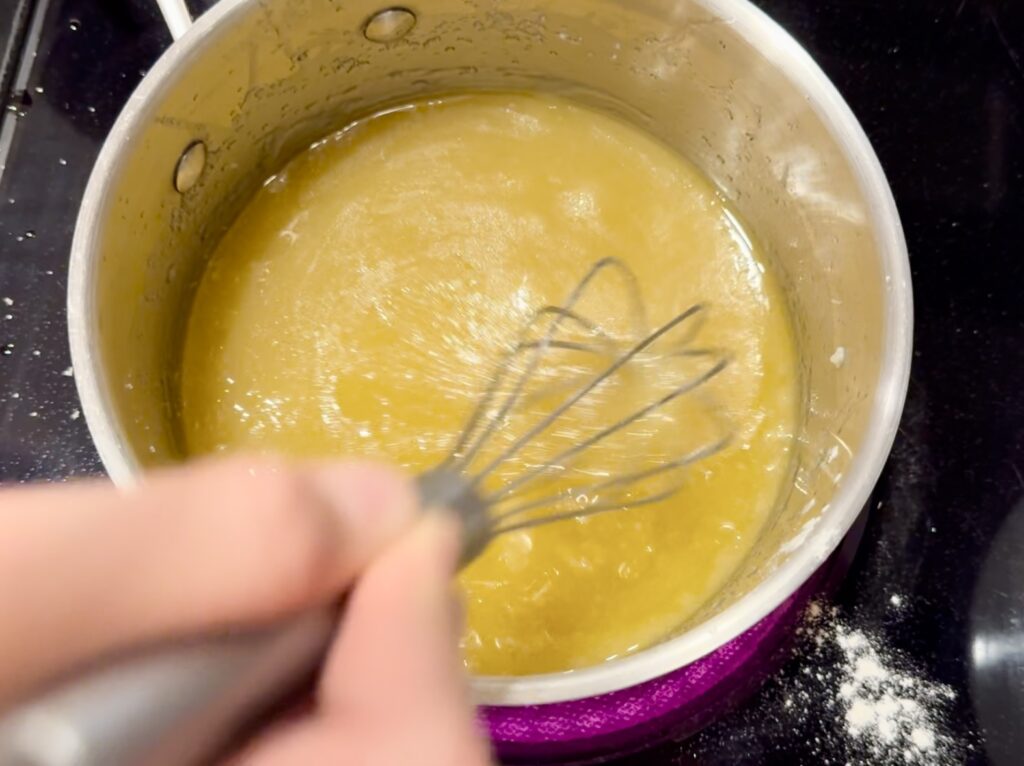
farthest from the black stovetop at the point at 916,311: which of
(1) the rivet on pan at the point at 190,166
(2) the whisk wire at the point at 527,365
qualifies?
(2) the whisk wire at the point at 527,365

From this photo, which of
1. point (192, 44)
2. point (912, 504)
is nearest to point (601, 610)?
point (912, 504)

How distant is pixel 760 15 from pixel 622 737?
490mm

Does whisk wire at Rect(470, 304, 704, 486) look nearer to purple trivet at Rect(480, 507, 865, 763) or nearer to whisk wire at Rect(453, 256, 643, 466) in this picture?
whisk wire at Rect(453, 256, 643, 466)

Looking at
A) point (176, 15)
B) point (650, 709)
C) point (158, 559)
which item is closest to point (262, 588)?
point (158, 559)

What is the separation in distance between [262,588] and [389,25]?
20.3 inches

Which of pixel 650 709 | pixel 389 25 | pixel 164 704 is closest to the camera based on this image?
pixel 164 704

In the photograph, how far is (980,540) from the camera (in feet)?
2.26

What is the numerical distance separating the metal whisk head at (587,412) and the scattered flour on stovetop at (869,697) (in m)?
0.15

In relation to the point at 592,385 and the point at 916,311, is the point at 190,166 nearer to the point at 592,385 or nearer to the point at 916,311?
the point at 592,385

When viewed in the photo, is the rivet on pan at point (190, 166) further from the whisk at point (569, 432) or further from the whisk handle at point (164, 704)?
the whisk handle at point (164, 704)

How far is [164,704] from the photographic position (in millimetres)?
327

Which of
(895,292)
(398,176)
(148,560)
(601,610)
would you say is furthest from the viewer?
(398,176)

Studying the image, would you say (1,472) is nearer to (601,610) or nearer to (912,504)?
(601,610)

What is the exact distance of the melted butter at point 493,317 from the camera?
2.21ft
